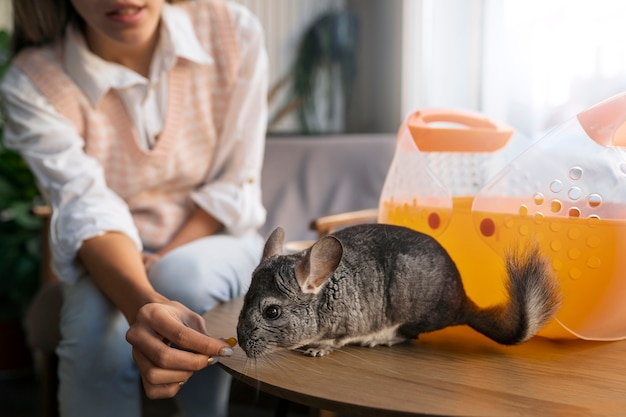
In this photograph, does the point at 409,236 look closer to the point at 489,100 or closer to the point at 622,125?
the point at 622,125

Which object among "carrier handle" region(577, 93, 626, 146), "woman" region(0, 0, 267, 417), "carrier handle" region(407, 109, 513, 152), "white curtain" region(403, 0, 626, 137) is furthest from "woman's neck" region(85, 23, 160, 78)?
"white curtain" region(403, 0, 626, 137)

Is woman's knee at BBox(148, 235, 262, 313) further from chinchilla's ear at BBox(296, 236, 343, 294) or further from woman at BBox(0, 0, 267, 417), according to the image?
chinchilla's ear at BBox(296, 236, 343, 294)

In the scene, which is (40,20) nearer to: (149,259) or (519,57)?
(149,259)

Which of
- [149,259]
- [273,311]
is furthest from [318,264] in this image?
[149,259]

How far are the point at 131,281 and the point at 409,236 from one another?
0.41 meters

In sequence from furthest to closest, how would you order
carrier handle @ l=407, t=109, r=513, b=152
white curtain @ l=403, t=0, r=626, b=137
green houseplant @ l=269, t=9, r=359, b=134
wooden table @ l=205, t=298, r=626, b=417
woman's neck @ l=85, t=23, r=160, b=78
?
1. green houseplant @ l=269, t=9, r=359, b=134
2. white curtain @ l=403, t=0, r=626, b=137
3. woman's neck @ l=85, t=23, r=160, b=78
4. carrier handle @ l=407, t=109, r=513, b=152
5. wooden table @ l=205, t=298, r=626, b=417

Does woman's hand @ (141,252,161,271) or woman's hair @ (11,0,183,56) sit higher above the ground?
woman's hair @ (11,0,183,56)

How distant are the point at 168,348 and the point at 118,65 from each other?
70cm

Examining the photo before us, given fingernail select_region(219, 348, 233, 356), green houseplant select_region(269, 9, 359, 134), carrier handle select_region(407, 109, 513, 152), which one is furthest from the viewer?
green houseplant select_region(269, 9, 359, 134)

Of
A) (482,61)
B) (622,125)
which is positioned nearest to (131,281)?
(622,125)

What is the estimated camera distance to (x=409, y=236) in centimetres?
73

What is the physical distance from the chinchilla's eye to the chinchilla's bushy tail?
23cm

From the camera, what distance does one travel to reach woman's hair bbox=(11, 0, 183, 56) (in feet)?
4.00

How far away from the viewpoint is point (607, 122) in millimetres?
725
